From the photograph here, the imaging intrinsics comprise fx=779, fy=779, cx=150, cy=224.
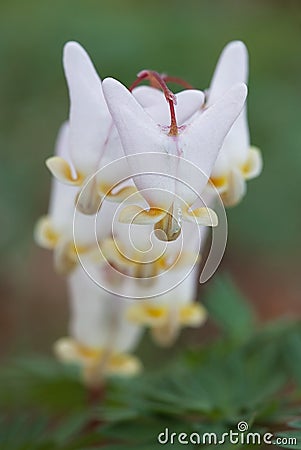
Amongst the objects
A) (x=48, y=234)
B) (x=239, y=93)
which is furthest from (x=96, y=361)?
(x=239, y=93)

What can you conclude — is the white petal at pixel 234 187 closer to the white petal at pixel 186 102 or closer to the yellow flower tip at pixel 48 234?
the white petal at pixel 186 102

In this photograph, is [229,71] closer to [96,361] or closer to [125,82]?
[96,361]

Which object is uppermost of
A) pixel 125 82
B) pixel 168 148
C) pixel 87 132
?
pixel 125 82

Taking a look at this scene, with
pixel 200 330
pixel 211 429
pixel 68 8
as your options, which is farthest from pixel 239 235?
pixel 211 429

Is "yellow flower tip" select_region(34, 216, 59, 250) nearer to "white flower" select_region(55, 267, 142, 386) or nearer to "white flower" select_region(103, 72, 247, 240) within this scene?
"white flower" select_region(55, 267, 142, 386)

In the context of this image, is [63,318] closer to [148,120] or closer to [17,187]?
[17,187]

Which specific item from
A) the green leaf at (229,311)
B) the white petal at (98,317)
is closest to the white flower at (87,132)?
the white petal at (98,317)
